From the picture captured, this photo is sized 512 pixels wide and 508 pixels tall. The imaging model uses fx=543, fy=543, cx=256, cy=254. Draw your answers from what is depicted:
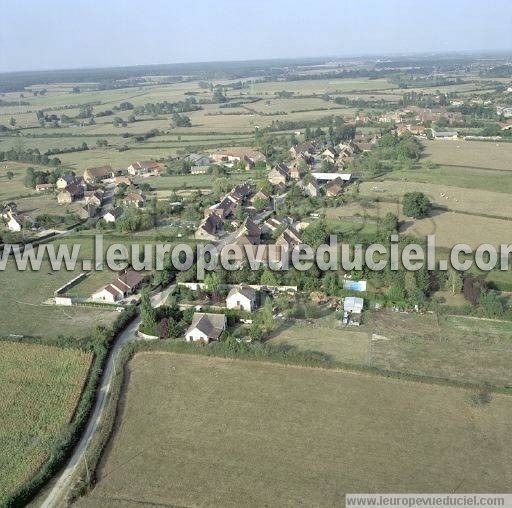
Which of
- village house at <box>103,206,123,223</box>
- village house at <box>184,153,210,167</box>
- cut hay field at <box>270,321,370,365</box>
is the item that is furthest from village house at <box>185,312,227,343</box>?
village house at <box>184,153,210,167</box>

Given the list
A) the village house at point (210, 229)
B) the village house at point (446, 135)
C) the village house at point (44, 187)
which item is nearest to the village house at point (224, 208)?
the village house at point (210, 229)

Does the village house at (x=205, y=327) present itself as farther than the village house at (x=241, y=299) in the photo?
No

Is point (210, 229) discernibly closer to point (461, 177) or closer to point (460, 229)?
point (460, 229)

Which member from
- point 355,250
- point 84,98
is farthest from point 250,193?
point 84,98

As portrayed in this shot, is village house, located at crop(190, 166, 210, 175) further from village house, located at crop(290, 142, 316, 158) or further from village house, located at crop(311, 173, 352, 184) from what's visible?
village house, located at crop(311, 173, 352, 184)

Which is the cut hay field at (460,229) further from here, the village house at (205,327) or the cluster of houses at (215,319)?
the village house at (205,327)

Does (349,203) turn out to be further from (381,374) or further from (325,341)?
(381,374)
